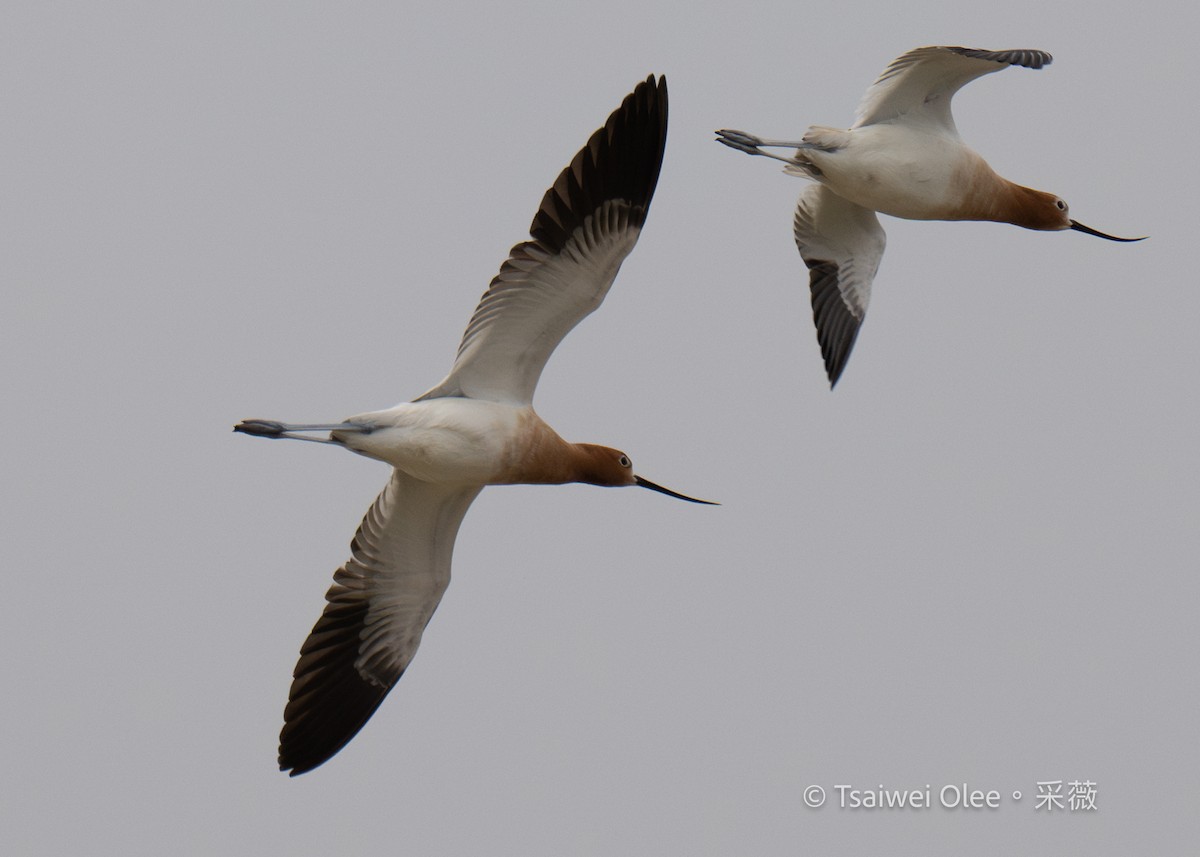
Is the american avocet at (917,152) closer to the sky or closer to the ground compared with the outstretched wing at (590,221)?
closer to the sky

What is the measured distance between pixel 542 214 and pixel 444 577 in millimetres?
2187

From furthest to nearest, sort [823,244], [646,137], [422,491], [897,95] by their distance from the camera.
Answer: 1. [823,244]
2. [897,95]
3. [422,491]
4. [646,137]

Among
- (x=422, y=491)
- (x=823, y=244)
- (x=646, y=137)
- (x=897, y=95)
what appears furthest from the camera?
(x=823, y=244)

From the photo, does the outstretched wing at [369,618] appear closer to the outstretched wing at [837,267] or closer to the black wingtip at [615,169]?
the black wingtip at [615,169]

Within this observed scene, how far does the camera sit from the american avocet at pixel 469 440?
32.9ft

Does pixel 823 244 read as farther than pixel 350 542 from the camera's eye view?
Yes

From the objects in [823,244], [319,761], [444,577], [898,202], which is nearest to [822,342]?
[823,244]

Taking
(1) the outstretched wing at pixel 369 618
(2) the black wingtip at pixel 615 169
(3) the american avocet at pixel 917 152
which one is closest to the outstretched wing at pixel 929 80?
(3) the american avocet at pixel 917 152

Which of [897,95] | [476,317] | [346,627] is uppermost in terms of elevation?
[897,95]

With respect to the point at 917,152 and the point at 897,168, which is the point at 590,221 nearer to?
the point at 897,168

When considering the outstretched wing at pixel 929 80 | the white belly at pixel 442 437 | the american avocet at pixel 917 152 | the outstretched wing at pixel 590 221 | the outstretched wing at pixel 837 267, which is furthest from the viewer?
the outstretched wing at pixel 837 267

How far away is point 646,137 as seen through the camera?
10039 mm

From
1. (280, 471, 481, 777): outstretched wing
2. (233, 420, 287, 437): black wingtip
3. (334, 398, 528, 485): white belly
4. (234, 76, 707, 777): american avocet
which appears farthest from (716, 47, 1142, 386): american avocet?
(233, 420, 287, 437): black wingtip

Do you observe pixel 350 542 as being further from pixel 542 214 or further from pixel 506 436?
pixel 542 214
